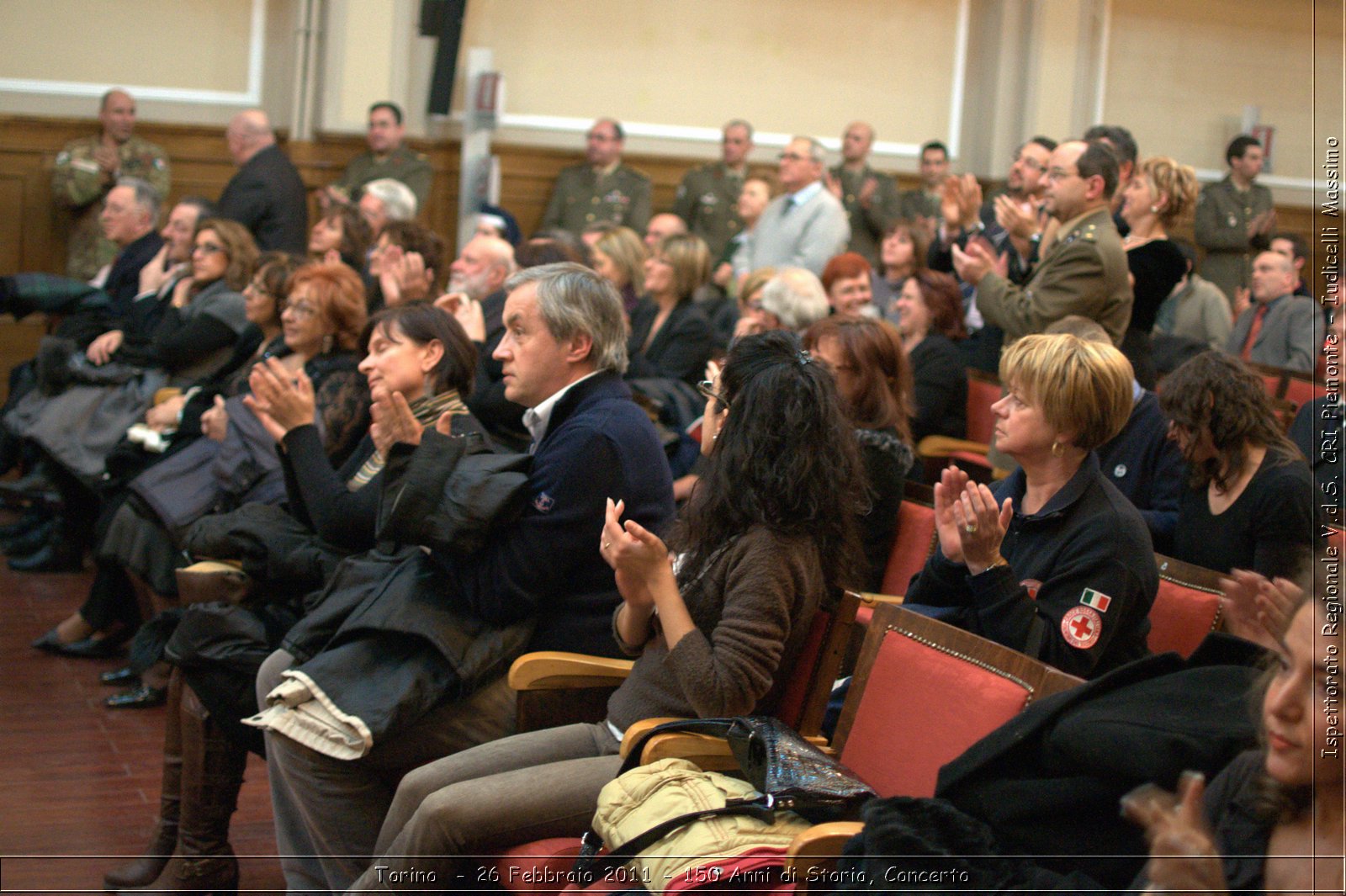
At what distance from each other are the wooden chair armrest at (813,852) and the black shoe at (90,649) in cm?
328

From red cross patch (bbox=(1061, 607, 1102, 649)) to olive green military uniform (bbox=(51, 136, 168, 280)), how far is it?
6.67 metres

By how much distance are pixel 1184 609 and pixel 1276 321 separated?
13.3 ft

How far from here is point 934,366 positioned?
4449 millimetres

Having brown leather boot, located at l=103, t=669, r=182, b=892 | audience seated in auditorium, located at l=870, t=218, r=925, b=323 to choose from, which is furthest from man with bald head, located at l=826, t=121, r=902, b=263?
brown leather boot, located at l=103, t=669, r=182, b=892

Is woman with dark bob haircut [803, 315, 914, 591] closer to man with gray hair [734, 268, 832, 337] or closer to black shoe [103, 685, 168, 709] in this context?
man with gray hair [734, 268, 832, 337]

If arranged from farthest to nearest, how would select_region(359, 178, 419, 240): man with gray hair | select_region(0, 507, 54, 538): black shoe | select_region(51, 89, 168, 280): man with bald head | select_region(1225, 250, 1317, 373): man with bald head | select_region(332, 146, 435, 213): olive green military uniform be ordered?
select_region(332, 146, 435, 213): olive green military uniform, select_region(51, 89, 168, 280): man with bald head, select_region(359, 178, 419, 240): man with gray hair, select_region(1225, 250, 1317, 373): man with bald head, select_region(0, 507, 54, 538): black shoe

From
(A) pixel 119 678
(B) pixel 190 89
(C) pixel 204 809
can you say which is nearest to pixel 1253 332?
(A) pixel 119 678

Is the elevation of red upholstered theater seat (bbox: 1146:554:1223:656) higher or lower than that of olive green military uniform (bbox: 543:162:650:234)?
lower

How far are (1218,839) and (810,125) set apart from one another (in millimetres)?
8231

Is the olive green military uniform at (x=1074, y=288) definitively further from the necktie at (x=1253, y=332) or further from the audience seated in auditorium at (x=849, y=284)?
the necktie at (x=1253, y=332)

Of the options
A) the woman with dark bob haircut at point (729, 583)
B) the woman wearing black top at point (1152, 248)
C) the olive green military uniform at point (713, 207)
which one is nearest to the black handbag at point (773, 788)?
the woman with dark bob haircut at point (729, 583)

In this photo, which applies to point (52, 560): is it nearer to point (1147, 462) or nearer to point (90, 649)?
point (90, 649)

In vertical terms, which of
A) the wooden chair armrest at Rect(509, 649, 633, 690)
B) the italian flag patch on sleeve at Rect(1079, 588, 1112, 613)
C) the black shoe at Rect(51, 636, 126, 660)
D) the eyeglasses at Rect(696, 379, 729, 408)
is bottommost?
the black shoe at Rect(51, 636, 126, 660)

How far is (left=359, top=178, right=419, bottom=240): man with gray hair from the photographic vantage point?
237 inches
